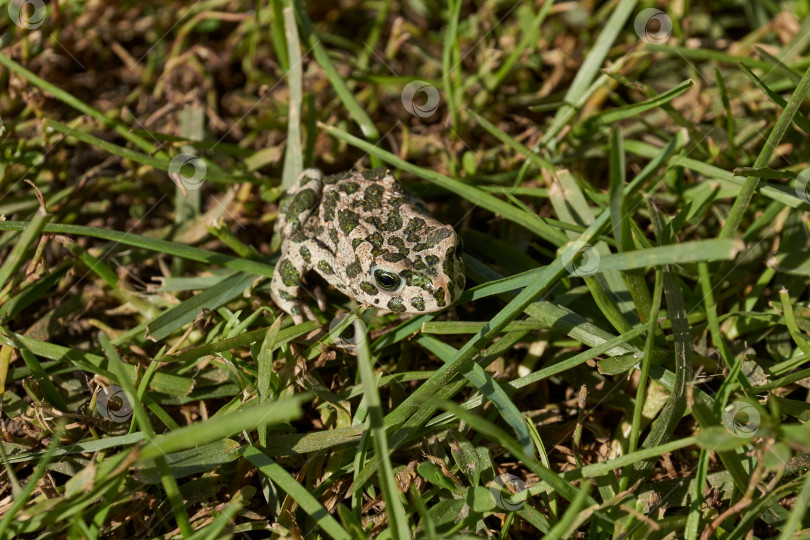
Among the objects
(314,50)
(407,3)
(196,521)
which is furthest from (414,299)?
(407,3)

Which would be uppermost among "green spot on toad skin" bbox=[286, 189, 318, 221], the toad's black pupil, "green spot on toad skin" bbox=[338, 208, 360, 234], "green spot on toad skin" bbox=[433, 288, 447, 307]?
"green spot on toad skin" bbox=[286, 189, 318, 221]

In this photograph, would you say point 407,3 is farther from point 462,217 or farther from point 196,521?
point 196,521

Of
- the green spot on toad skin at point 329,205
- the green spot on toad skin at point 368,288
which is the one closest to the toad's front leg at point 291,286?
the green spot on toad skin at point 329,205

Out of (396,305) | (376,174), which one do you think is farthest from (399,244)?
(376,174)

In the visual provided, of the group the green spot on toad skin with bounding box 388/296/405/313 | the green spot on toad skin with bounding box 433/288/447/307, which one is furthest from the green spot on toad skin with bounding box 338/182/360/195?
the green spot on toad skin with bounding box 433/288/447/307

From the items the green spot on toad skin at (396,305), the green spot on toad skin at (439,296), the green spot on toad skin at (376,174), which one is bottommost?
the green spot on toad skin at (396,305)

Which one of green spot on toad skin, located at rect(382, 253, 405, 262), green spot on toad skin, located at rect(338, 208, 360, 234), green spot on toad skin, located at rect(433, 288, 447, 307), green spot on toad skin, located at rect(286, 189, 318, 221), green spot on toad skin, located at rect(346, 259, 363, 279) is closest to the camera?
green spot on toad skin, located at rect(433, 288, 447, 307)

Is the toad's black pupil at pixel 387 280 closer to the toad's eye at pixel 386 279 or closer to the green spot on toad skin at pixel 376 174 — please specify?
the toad's eye at pixel 386 279

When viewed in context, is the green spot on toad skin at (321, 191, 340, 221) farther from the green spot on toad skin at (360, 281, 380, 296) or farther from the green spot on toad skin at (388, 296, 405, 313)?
the green spot on toad skin at (388, 296, 405, 313)
